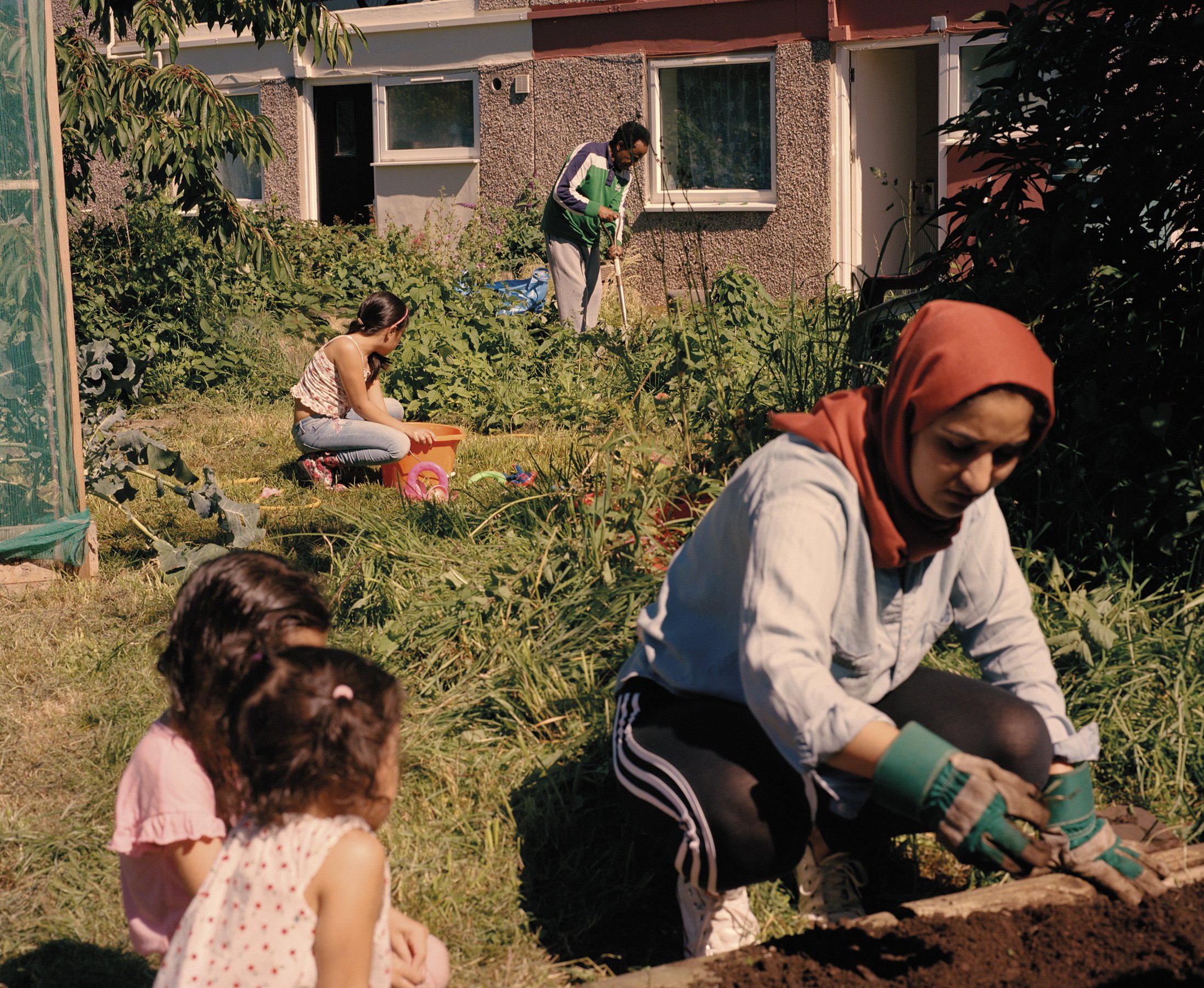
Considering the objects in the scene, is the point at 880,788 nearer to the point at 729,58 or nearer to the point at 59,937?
the point at 59,937

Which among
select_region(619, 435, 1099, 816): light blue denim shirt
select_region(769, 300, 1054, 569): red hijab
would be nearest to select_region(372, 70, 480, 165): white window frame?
select_region(619, 435, 1099, 816): light blue denim shirt

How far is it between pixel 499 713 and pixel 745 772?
110 cm

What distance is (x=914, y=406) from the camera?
2.01 m

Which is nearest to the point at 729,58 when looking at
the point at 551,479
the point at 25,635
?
the point at 551,479

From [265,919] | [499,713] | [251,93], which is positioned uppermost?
[251,93]

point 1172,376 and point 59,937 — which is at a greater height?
point 1172,376

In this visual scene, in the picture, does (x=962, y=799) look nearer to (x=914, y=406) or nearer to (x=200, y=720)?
(x=914, y=406)

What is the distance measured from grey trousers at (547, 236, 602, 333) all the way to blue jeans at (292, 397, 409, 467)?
2.80 m

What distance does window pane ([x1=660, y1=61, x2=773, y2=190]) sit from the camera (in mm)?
12148

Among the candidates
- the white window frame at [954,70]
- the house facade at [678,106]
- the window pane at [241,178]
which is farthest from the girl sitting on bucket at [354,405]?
the window pane at [241,178]

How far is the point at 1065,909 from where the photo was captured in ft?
7.36

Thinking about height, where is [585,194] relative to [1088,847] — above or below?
above

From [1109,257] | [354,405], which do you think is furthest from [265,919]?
[354,405]

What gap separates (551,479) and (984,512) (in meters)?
2.09
